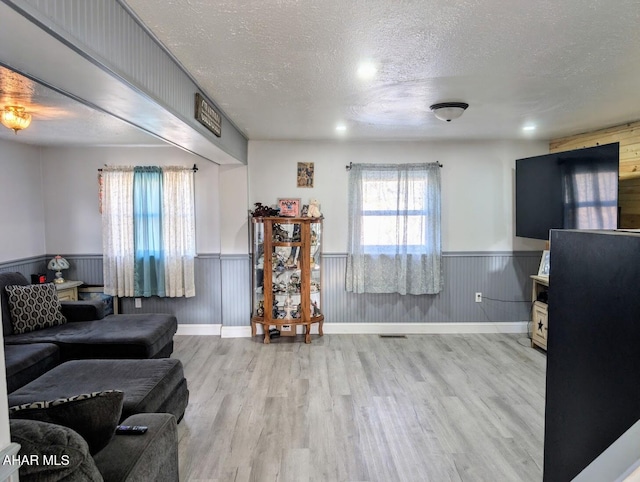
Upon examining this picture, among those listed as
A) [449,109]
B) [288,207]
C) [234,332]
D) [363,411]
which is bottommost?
[363,411]

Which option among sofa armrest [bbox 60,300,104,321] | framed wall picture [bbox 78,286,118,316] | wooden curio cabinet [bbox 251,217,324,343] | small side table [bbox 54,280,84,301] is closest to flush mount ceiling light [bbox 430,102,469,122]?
wooden curio cabinet [bbox 251,217,324,343]

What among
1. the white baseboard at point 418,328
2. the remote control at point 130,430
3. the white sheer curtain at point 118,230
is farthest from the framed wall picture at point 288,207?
the remote control at point 130,430

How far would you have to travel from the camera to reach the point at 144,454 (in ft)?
5.62

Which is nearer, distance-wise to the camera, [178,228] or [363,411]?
[363,411]

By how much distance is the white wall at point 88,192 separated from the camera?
4922 millimetres

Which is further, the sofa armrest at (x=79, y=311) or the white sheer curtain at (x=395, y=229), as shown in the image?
the white sheer curtain at (x=395, y=229)

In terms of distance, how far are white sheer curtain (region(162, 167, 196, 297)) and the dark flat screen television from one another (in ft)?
13.3

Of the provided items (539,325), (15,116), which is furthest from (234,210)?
(539,325)

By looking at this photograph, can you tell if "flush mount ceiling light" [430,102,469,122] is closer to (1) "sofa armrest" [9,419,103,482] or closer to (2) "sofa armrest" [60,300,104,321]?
(1) "sofa armrest" [9,419,103,482]

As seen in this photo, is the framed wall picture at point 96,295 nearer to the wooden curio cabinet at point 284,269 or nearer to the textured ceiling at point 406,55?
the wooden curio cabinet at point 284,269

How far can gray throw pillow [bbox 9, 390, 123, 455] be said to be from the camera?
156 centimetres

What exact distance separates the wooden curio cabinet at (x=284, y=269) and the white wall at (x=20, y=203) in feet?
9.14

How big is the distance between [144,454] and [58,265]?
400 centimetres

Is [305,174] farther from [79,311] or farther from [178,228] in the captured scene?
[79,311]
